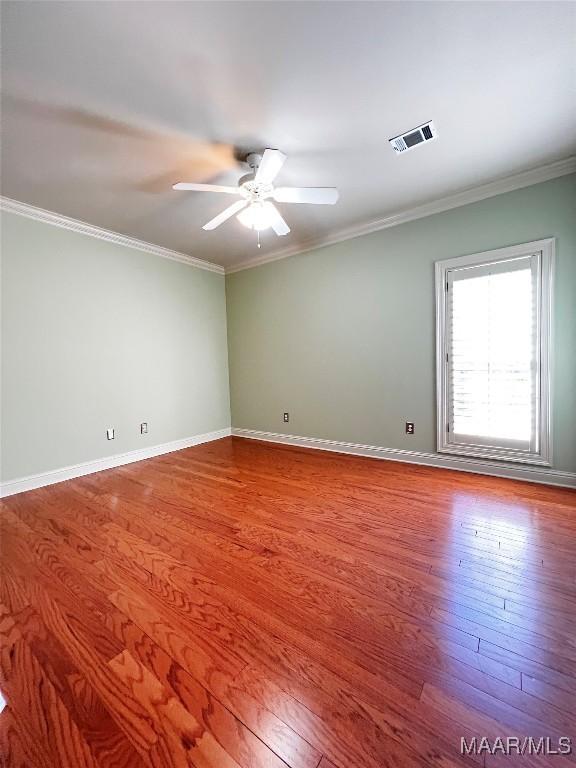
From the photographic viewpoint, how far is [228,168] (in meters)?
2.40

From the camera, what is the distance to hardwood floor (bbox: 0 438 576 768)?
93cm

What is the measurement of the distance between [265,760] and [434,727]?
501 millimetres

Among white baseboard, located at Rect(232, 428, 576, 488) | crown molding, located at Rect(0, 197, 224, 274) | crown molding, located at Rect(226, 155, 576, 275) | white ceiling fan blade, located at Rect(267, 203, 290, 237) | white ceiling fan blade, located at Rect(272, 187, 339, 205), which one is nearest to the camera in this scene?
white ceiling fan blade, located at Rect(272, 187, 339, 205)

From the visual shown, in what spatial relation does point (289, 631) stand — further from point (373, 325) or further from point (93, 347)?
point (93, 347)

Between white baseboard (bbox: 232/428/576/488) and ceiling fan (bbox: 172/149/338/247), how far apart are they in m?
2.52

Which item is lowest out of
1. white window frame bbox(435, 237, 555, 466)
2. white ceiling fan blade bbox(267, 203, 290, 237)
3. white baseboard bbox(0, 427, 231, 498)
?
white baseboard bbox(0, 427, 231, 498)

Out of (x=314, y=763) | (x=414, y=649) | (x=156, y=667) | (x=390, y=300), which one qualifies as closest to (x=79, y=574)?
(x=156, y=667)

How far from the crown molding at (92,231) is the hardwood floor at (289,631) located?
263 cm

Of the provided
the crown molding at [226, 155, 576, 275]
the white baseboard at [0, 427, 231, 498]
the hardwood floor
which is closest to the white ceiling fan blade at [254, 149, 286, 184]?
the crown molding at [226, 155, 576, 275]

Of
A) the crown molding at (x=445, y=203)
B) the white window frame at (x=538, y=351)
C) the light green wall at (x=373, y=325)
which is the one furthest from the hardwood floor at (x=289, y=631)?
the crown molding at (x=445, y=203)

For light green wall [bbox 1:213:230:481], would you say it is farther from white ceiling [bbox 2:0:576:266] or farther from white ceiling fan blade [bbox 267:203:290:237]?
white ceiling fan blade [bbox 267:203:290:237]

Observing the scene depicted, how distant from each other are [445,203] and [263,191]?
1.86m

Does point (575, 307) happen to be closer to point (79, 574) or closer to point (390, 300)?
point (390, 300)

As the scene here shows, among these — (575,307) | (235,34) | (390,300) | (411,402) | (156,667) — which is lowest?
(156,667)
